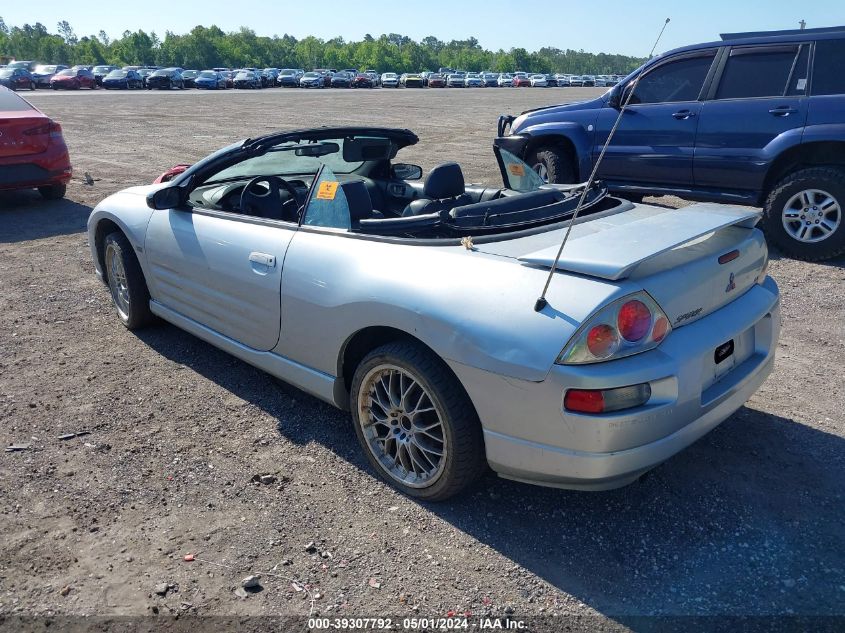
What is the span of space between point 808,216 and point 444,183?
4348 millimetres

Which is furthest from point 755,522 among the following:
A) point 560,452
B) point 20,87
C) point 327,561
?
point 20,87

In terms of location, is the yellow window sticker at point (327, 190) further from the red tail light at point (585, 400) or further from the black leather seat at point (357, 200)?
the red tail light at point (585, 400)

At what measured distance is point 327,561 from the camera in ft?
8.95

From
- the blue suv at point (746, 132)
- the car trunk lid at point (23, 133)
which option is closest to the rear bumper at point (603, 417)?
the blue suv at point (746, 132)

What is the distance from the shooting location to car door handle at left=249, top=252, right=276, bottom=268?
11.6 ft

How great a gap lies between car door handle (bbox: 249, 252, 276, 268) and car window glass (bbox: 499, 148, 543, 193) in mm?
1563

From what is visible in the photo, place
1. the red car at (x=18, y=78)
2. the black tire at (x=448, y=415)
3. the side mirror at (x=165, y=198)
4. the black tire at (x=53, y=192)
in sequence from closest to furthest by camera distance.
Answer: the black tire at (x=448, y=415) → the side mirror at (x=165, y=198) → the black tire at (x=53, y=192) → the red car at (x=18, y=78)

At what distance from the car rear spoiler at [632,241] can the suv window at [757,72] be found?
4.20 m

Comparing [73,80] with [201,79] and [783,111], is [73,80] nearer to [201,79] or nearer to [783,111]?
[201,79]

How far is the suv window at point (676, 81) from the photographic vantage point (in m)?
7.27

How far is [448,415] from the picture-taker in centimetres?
278

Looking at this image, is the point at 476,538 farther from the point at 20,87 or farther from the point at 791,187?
the point at 20,87

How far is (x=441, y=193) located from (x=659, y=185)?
4.48 m

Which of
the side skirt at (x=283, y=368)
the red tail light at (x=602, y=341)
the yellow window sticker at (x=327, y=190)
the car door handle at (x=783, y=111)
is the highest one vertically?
the car door handle at (x=783, y=111)
